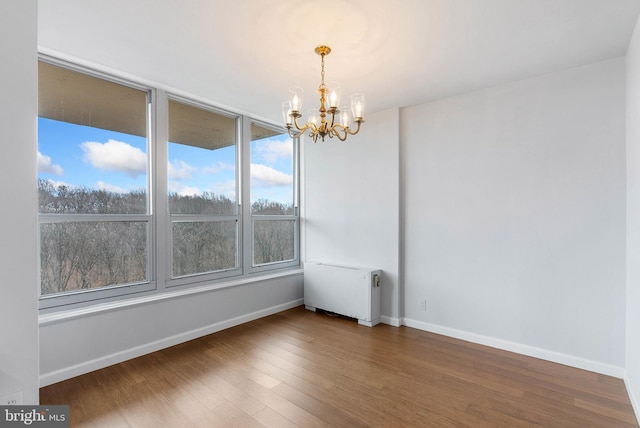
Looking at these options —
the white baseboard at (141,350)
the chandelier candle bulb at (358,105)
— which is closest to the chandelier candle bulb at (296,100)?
the chandelier candle bulb at (358,105)

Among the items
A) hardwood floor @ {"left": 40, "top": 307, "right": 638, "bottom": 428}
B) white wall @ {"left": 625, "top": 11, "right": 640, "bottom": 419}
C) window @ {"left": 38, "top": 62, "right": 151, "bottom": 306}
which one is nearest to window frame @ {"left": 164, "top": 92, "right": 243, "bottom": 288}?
window @ {"left": 38, "top": 62, "right": 151, "bottom": 306}

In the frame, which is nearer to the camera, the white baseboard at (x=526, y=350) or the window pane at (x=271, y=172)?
the white baseboard at (x=526, y=350)

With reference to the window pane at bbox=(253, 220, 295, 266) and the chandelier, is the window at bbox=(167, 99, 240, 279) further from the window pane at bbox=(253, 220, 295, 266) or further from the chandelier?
the chandelier

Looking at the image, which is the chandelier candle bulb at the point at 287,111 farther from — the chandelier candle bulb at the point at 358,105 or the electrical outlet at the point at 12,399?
the electrical outlet at the point at 12,399

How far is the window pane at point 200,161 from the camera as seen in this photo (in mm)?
3508

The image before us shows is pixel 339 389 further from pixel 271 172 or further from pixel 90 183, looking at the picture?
pixel 271 172

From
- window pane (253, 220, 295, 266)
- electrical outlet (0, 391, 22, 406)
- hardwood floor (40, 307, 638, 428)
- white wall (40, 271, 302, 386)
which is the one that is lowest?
hardwood floor (40, 307, 638, 428)

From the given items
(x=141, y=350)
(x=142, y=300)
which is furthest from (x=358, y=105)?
(x=141, y=350)

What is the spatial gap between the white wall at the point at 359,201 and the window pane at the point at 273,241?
24 centimetres

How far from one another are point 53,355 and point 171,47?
2559 mm

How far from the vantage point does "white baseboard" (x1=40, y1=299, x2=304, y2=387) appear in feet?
8.24

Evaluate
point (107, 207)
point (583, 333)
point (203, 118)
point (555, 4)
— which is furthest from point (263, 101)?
point (583, 333)

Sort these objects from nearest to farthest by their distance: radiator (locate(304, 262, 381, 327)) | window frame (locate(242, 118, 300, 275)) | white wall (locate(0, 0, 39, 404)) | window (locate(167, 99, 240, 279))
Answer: white wall (locate(0, 0, 39, 404)), window (locate(167, 99, 240, 279)), radiator (locate(304, 262, 381, 327)), window frame (locate(242, 118, 300, 275))

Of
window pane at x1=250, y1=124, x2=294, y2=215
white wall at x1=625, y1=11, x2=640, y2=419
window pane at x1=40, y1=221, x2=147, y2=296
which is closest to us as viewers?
white wall at x1=625, y1=11, x2=640, y2=419
